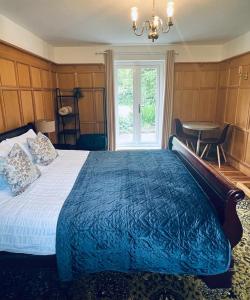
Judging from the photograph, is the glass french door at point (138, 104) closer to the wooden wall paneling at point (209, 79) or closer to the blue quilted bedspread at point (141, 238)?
the wooden wall paneling at point (209, 79)

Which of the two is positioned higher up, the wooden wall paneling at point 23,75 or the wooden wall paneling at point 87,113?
the wooden wall paneling at point 23,75

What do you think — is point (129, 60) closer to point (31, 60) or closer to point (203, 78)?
point (203, 78)

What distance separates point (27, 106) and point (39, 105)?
0.50 m

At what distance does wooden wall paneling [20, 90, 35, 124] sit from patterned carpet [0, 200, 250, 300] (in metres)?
2.29

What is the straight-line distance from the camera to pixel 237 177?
3.79 m

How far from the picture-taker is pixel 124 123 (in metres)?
5.40

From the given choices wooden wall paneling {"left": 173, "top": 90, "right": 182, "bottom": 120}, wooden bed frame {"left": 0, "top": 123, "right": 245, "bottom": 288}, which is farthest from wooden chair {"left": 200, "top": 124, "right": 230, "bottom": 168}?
wooden bed frame {"left": 0, "top": 123, "right": 245, "bottom": 288}

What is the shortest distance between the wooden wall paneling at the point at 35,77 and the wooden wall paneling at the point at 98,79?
4.20ft

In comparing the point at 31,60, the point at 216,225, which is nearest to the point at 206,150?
the point at 216,225

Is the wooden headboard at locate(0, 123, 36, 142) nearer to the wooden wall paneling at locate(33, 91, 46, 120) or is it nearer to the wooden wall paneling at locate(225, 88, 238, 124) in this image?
the wooden wall paneling at locate(33, 91, 46, 120)

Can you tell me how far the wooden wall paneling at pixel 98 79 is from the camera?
15.9 feet

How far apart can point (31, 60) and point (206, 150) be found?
3991 mm

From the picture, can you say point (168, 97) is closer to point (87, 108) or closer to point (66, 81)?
point (87, 108)

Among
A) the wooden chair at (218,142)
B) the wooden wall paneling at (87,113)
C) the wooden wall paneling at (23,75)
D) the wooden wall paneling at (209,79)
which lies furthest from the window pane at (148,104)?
the wooden wall paneling at (23,75)
